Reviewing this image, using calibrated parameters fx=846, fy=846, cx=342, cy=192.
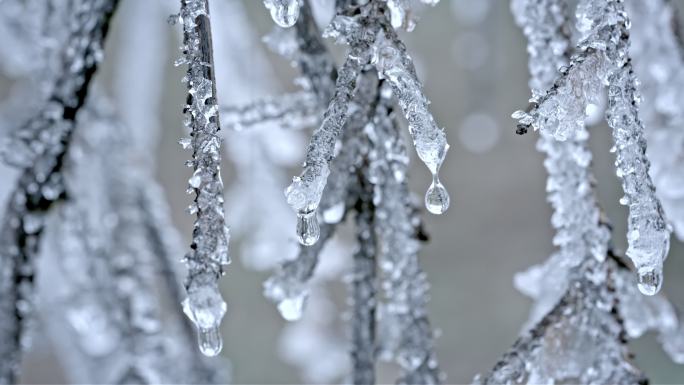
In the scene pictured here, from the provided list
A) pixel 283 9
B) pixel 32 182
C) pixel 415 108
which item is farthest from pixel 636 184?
pixel 32 182

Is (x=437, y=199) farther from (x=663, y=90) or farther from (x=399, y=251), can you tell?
(x=663, y=90)

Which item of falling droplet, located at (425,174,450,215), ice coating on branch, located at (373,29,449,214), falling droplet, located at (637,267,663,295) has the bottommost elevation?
falling droplet, located at (425,174,450,215)

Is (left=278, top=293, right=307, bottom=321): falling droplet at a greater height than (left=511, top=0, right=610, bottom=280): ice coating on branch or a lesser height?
lesser

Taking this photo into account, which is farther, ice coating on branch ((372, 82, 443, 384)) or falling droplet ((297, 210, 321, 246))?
ice coating on branch ((372, 82, 443, 384))

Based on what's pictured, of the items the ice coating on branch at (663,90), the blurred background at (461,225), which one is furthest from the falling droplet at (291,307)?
the blurred background at (461,225)

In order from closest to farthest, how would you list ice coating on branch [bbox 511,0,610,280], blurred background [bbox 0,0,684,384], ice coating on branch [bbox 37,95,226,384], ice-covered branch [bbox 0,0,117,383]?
1. ice coating on branch [bbox 511,0,610,280]
2. ice-covered branch [bbox 0,0,117,383]
3. ice coating on branch [bbox 37,95,226,384]
4. blurred background [bbox 0,0,684,384]

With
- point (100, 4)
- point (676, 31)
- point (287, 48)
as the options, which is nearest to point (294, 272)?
point (287, 48)

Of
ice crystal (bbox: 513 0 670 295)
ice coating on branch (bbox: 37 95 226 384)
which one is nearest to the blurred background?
ice coating on branch (bbox: 37 95 226 384)

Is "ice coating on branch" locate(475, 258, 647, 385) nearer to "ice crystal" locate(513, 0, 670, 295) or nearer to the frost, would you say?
the frost

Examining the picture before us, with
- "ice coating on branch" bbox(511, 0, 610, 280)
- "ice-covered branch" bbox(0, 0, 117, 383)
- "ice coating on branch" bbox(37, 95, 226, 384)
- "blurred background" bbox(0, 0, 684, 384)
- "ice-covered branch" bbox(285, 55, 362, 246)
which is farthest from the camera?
"blurred background" bbox(0, 0, 684, 384)
